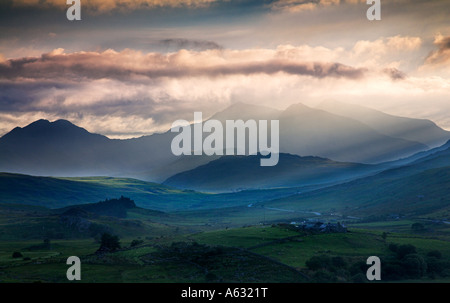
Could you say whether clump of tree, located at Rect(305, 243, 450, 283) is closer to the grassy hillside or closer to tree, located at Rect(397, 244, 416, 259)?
tree, located at Rect(397, 244, 416, 259)

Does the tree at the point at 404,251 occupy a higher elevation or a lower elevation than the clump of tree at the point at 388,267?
higher

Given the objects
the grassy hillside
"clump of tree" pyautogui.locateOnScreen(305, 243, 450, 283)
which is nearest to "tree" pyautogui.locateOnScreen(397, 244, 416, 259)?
"clump of tree" pyautogui.locateOnScreen(305, 243, 450, 283)

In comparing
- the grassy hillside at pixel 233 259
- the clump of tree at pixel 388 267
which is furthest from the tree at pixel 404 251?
the grassy hillside at pixel 233 259

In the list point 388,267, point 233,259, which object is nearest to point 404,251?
point 388,267

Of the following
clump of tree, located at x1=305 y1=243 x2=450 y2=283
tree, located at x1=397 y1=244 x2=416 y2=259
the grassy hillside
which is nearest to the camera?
the grassy hillside

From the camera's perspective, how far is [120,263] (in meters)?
122

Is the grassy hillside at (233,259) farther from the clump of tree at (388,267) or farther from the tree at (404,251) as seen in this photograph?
the tree at (404,251)

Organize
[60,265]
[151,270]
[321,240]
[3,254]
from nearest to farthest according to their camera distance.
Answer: [151,270] → [60,265] → [321,240] → [3,254]

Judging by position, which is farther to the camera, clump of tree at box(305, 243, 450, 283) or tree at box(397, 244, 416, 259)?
tree at box(397, 244, 416, 259)

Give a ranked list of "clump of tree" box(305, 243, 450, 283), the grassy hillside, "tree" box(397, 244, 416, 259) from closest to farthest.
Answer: the grassy hillside
"clump of tree" box(305, 243, 450, 283)
"tree" box(397, 244, 416, 259)

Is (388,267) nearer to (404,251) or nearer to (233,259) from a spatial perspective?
(404,251)
